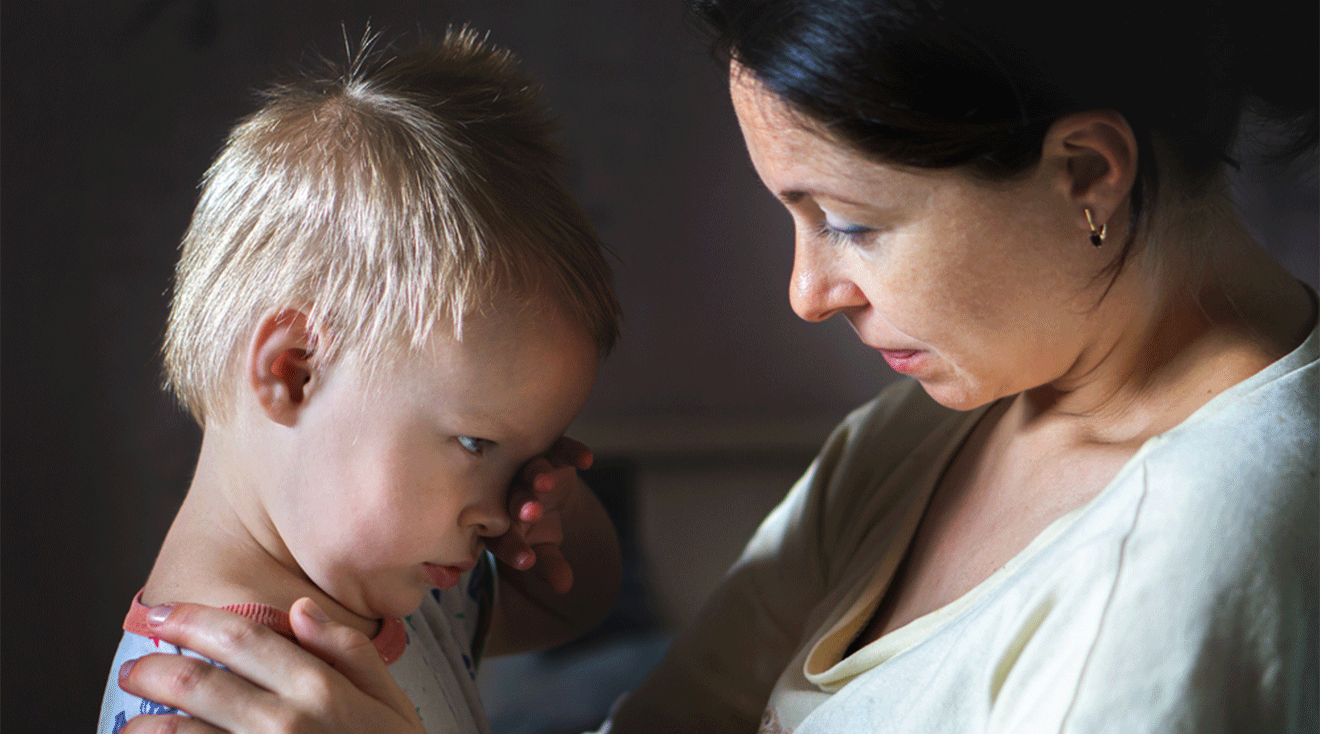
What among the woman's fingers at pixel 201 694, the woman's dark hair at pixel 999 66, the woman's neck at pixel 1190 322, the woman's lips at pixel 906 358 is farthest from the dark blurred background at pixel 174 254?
the woman's fingers at pixel 201 694

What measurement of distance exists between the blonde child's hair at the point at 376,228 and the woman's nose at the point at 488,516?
0.16m

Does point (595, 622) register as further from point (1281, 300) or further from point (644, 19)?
point (644, 19)

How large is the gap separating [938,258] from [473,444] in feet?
1.31

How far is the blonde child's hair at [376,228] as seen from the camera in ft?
2.28

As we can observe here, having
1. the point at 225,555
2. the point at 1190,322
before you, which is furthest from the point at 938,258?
the point at 225,555

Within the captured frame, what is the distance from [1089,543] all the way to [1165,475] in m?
0.06

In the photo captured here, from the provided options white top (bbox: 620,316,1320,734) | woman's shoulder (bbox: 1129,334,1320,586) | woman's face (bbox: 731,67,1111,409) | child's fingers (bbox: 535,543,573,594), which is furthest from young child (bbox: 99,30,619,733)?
woman's shoulder (bbox: 1129,334,1320,586)

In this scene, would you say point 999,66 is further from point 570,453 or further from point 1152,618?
point 570,453

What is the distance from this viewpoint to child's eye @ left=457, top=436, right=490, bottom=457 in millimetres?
729

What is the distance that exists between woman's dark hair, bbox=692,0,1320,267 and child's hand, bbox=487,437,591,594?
0.39 meters

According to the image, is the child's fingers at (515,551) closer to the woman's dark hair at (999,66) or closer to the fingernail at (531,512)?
the fingernail at (531,512)

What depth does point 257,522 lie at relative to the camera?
74cm

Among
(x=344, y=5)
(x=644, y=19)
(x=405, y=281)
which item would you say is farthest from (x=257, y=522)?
(x=644, y=19)

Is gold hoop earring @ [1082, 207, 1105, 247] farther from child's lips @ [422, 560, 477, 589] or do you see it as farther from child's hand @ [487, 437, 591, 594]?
child's lips @ [422, 560, 477, 589]
